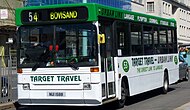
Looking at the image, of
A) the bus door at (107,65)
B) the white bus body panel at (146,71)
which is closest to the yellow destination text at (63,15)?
the bus door at (107,65)

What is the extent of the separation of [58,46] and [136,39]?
3.72 meters

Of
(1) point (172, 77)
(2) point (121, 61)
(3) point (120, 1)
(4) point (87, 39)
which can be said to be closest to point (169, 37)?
(1) point (172, 77)

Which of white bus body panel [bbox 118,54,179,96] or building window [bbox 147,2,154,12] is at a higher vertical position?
building window [bbox 147,2,154,12]

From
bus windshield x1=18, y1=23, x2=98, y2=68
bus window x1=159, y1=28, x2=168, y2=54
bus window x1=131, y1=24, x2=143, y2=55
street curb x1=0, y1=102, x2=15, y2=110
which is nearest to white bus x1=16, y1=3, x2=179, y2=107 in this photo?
bus windshield x1=18, y1=23, x2=98, y2=68

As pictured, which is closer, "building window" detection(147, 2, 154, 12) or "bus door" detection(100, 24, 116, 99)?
"bus door" detection(100, 24, 116, 99)

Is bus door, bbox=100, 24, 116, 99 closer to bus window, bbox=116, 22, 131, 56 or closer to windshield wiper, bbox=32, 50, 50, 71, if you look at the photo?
bus window, bbox=116, 22, 131, 56

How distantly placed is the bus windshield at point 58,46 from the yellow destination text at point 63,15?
0.22 meters

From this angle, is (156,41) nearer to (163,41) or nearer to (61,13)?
(163,41)

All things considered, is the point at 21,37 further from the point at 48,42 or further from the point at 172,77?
the point at 172,77

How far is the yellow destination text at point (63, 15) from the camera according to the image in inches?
489

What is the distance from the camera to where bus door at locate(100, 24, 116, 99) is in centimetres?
1252

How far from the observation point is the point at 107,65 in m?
12.8

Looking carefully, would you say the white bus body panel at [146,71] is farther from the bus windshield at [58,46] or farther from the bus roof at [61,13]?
the bus roof at [61,13]

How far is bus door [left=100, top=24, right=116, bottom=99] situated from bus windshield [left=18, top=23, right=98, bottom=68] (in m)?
0.44
